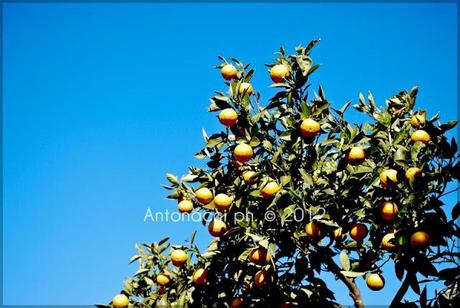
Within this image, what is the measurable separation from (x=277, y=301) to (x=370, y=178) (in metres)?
1.39

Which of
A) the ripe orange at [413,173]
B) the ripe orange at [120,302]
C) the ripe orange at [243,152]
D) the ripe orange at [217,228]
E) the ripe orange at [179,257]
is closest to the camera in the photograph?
the ripe orange at [413,173]

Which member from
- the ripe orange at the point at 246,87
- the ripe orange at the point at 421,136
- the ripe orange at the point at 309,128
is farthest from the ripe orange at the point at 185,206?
the ripe orange at the point at 421,136

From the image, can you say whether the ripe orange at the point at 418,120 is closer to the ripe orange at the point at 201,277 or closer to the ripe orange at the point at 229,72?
the ripe orange at the point at 229,72

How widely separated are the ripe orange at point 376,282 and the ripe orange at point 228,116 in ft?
6.16

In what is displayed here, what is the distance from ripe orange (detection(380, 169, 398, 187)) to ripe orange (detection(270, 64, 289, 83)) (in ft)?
4.02

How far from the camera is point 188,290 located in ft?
15.1

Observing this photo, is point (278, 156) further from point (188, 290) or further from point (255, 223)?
point (188, 290)

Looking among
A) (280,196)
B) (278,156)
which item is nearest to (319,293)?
(280,196)

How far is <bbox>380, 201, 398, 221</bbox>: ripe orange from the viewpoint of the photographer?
375 centimetres

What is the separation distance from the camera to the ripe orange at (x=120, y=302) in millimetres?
4914

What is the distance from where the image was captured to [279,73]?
166 inches

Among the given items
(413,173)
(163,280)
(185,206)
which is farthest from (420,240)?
(163,280)

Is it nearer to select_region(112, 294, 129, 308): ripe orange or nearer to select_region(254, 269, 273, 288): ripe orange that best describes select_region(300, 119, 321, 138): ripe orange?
select_region(254, 269, 273, 288): ripe orange

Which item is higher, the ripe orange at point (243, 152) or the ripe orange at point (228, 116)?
the ripe orange at point (228, 116)
